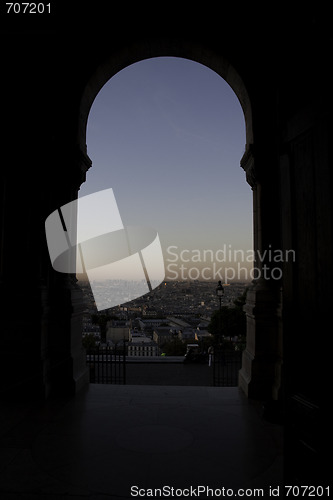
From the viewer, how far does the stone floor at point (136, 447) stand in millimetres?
3709

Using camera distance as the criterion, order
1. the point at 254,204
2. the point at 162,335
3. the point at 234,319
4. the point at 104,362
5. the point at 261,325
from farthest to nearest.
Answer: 1. the point at 234,319
2. the point at 162,335
3. the point at 104,362
4. the point at 254,204
5. the point at 261,325

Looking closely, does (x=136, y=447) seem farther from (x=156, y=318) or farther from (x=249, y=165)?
(x=156, y=318)

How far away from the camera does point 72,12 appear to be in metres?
7.54

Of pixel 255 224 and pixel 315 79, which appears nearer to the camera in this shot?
pixel 315 79

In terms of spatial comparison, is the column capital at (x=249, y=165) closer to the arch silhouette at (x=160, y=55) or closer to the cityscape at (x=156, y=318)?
the arch silhouette at (x=160, y=55)

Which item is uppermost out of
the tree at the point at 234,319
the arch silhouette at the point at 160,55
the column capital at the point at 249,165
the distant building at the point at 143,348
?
the arch silhouette at the point at 160,55

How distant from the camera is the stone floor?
3.71m

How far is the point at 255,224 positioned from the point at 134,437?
183 inches

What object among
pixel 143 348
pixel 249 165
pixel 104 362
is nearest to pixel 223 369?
pixel 104 362

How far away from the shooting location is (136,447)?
180 inches

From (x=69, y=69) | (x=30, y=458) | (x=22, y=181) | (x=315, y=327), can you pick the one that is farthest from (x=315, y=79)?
(x=69, y=69)

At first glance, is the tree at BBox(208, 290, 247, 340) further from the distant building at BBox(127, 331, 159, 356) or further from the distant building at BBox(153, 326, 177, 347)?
the distant building at BBox(127, 331, 159, 356)

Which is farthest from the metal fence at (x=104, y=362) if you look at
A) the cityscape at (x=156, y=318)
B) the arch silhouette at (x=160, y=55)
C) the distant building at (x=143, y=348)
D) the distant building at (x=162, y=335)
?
the distant building at (x=162, y=335)

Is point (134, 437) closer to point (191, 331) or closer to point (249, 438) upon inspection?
point (249, 438)
